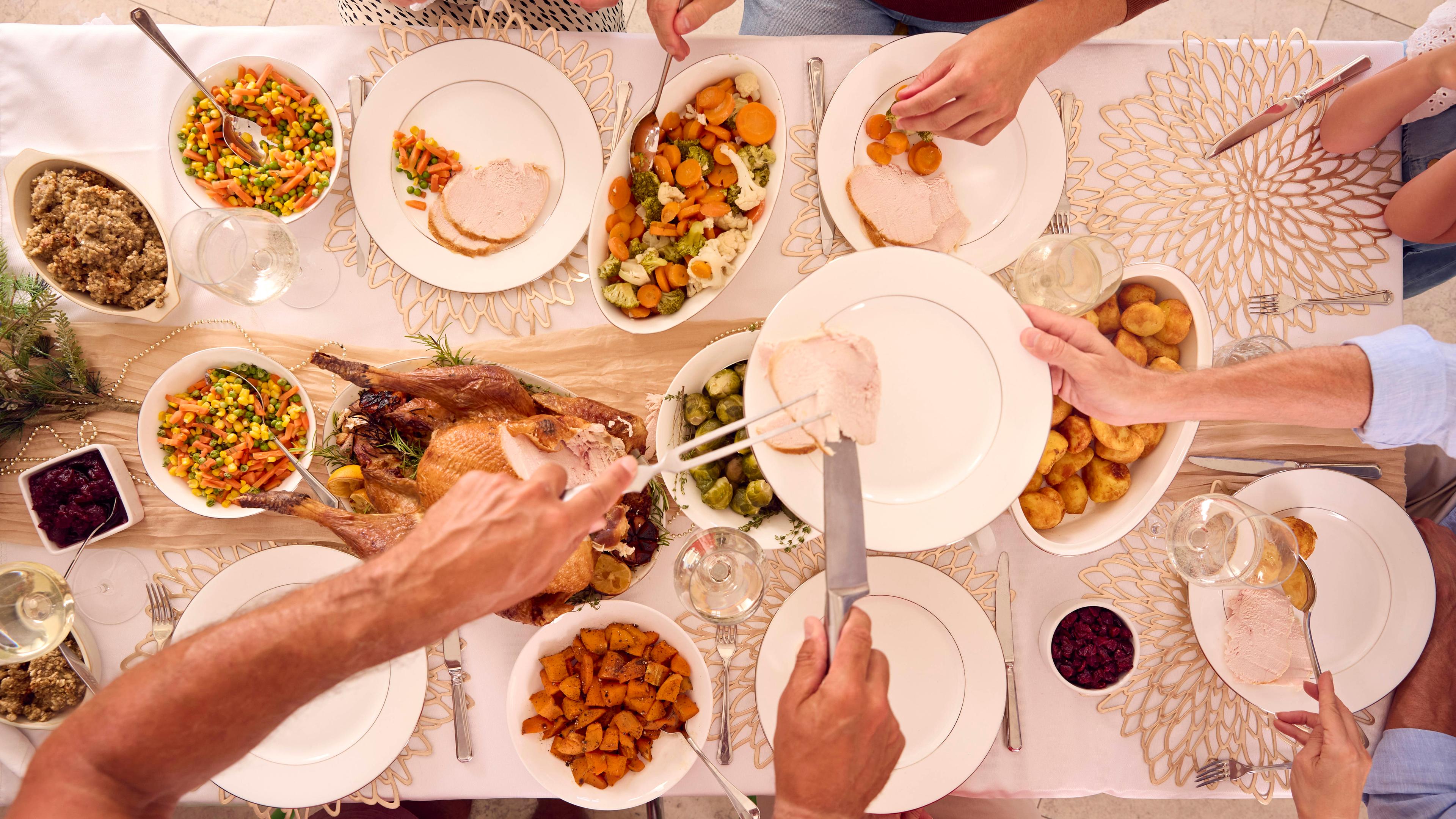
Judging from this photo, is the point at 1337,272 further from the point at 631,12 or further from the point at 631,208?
the point at 631,12

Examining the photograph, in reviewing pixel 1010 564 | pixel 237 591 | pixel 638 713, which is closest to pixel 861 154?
pixel 1010 564

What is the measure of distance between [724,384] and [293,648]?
A: 0.88m

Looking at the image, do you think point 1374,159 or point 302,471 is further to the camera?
point 1374,159

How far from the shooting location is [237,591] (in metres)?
1.62

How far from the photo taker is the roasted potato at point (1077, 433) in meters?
1.50

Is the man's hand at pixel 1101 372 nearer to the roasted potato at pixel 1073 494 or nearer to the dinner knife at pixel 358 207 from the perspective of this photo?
the roasted potato at pixel 1073 494

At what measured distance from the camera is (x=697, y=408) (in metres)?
1.50

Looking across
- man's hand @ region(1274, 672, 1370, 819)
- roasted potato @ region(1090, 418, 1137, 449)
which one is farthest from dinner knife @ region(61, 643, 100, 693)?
man's hand @ region(1274, 672, 1370, 819)

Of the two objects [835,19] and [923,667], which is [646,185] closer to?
[835,19]

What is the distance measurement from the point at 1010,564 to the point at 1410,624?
0.89m

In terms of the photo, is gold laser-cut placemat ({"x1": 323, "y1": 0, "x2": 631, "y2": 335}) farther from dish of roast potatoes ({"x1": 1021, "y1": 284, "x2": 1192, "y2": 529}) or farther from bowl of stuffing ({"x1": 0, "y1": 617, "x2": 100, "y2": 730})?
dish of roast potatoes ({"x1": 1021, "y1": 284, "x2": 1192, "y2": 529})

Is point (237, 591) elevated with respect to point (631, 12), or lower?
lower

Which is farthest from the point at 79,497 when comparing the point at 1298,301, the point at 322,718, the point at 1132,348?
the point at 1298,301

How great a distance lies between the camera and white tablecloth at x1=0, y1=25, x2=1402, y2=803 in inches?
65.9
